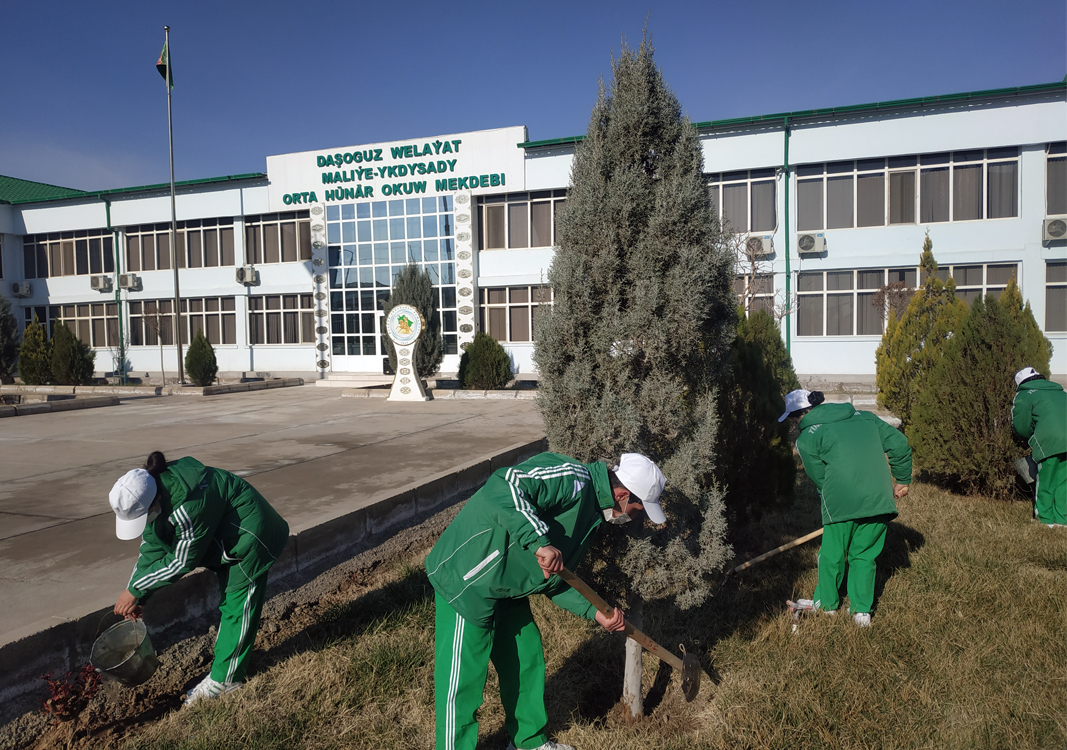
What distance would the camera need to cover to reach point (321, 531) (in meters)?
5.29

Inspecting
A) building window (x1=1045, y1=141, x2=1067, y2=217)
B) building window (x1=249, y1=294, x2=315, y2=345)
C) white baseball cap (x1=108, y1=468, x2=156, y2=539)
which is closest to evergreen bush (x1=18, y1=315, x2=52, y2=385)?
building window (x1=249, y1=294, x2=315, y2=345)

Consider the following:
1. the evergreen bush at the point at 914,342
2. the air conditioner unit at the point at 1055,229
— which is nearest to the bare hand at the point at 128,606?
the evergreen bush at the point at 914,342

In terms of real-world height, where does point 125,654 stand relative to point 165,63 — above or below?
below

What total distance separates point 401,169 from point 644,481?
2195 centimetres

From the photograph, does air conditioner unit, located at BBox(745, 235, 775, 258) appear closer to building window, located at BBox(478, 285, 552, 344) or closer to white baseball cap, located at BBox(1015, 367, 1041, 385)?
building window, located at BBox(478, 285, 552, 344)

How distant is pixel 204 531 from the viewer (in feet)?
11.2

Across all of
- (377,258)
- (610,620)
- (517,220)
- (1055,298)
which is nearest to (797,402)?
(610,620)

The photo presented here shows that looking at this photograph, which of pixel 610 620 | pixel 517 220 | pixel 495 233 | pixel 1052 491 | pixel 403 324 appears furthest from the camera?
pixel 495 233

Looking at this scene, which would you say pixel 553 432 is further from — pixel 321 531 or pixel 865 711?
pixel 321 531

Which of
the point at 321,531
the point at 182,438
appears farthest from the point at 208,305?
the point at 321,531

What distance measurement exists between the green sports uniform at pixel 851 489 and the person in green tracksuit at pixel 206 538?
3.46 m

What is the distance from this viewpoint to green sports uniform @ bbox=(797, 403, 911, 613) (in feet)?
14.5

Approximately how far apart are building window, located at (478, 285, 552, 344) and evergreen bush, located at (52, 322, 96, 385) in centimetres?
1181

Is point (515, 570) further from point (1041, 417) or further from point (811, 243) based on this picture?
point (811, 243)
